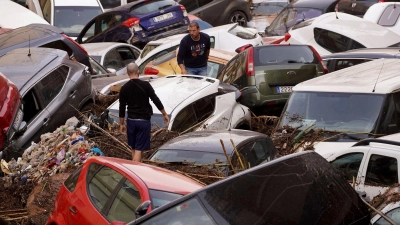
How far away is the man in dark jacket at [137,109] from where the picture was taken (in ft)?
35.4

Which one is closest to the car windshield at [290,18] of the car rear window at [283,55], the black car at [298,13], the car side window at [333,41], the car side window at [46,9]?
the black car at [298,13]

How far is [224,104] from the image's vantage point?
1297 cm

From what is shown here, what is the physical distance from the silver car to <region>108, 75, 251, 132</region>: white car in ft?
2.65

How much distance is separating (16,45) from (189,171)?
804cm

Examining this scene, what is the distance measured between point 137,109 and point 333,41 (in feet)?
27.1

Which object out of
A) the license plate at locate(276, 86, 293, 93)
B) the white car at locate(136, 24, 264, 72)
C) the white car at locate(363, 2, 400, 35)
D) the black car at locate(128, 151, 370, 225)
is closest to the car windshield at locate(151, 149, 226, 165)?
the black car at locate(128, 151, 370, 225)

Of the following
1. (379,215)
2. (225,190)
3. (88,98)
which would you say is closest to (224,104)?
(88,98)

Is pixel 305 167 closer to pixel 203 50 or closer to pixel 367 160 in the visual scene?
pixel 367 160

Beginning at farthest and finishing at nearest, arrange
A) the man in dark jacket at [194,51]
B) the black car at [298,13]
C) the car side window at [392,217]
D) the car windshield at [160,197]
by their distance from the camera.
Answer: the black car at [298,13]
the man in dark jacket at [194,51]
the car windshield at [160,197]
the car side window at [392,217]

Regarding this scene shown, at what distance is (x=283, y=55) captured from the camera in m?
14.7

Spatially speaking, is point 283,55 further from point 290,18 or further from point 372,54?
point 290,18

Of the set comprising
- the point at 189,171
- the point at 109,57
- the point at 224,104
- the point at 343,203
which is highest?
the point at 343,203

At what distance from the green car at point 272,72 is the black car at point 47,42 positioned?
284 cm

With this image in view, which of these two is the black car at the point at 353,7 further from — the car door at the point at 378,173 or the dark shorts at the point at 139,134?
the car door at the point at 378,173
